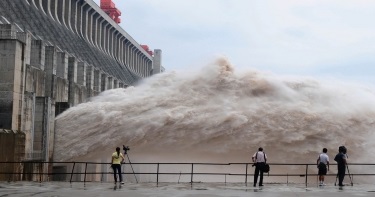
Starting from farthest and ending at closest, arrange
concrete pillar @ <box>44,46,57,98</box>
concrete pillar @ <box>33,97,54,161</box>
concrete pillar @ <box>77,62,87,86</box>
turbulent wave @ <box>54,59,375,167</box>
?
concrete pillar @ <box>77,62,87,86</box>
concrete pillar @ <box>44,46,57,98</box>
turbulent wave @ <box>54,59,375,167</box>
concrete pillar @ <box>33,97,54,161</box>

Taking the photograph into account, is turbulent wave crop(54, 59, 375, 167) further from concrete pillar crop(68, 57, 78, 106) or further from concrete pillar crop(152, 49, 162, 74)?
concrete pillar crop(152, 49, 162, 74)

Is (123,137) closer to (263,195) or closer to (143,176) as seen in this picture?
(143,176)

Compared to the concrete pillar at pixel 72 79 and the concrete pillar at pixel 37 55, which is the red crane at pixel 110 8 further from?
the concrete pillar at pixel 37 55

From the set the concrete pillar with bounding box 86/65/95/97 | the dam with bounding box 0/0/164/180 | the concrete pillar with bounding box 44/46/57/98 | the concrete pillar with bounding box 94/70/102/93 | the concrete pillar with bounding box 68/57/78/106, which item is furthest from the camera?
the concrete pillar with bounding box 94/70/102/93

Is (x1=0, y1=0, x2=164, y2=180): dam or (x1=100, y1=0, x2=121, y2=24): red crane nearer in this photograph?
(x1=0, y1=0, x2=164, y2=180): dam

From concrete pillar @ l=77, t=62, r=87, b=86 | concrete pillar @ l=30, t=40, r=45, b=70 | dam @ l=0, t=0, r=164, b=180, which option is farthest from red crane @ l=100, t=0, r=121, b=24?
concrete pillar @ l=30, t=40, r=45, b=70

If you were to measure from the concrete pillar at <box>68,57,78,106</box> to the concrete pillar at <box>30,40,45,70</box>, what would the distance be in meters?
5.33

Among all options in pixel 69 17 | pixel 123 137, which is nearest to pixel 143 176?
pixel 123 137

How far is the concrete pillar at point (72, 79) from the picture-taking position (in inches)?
1807

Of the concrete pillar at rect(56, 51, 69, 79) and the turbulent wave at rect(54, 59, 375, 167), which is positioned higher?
the concrete pillar at rect(56, 51, 69, 79)

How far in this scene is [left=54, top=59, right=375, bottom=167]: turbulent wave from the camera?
36906 mm

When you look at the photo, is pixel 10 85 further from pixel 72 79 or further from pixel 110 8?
pixel 110 8

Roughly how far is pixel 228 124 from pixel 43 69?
45.6 ft

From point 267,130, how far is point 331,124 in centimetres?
419
